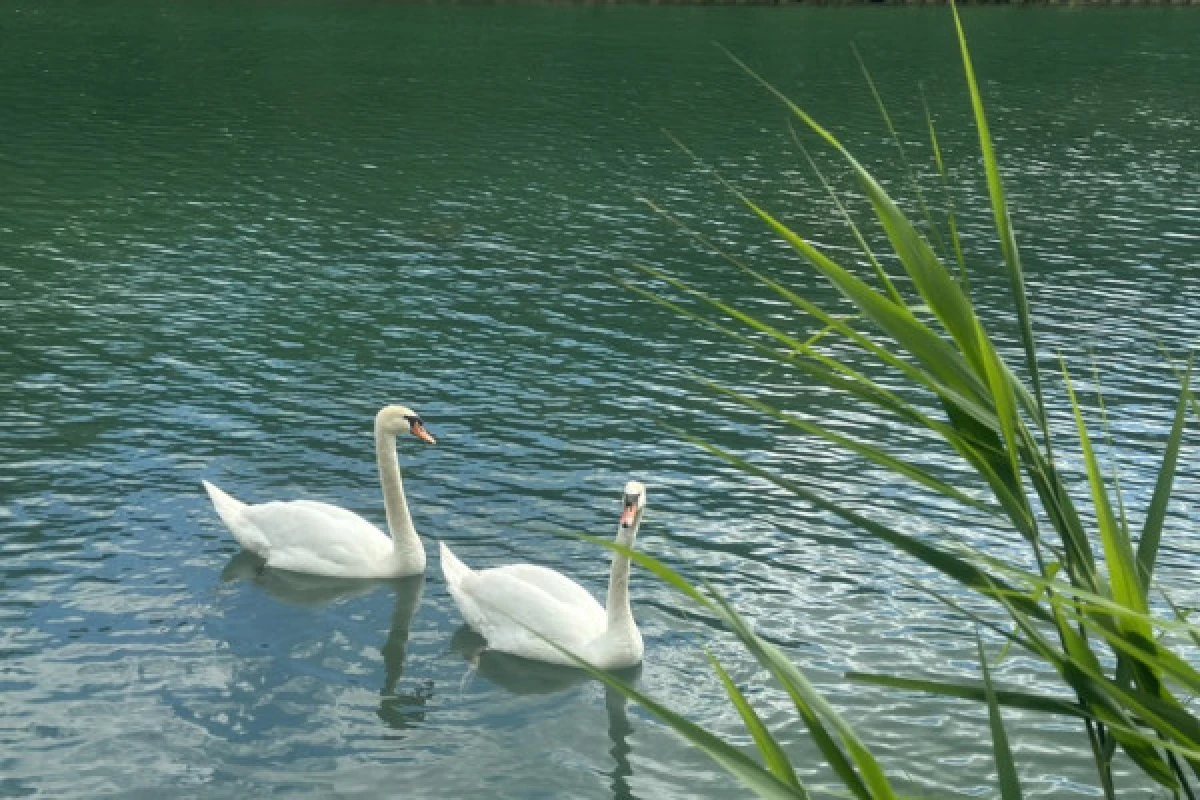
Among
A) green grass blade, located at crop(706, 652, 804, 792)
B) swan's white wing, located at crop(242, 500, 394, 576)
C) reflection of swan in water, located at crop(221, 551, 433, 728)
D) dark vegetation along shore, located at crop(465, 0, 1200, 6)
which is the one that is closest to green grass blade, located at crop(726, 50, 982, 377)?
green grass blade, located at crop(706, 652, 804, 792)

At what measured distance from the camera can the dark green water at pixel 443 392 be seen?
38.4ft

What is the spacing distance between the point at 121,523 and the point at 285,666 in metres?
3.07

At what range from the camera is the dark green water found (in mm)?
11703

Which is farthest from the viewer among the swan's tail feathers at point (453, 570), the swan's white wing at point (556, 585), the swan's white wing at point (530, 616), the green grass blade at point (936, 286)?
the swan's tail feathers at point (453, 570)

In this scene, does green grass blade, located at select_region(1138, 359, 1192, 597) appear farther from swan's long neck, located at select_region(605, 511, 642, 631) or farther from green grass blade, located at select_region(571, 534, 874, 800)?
swan's long neck, located at select_region(605, 511, 642, 631)

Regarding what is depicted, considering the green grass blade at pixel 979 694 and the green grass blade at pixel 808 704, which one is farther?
the green grass blade at pixel 979 694

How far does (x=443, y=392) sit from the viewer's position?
760 inches

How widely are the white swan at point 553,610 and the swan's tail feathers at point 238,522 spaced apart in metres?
1.65

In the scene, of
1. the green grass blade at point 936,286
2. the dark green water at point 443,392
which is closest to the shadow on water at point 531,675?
the dark green water at point 443,392

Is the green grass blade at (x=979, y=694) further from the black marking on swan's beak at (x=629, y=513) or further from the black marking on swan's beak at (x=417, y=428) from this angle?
the black marking on swan's beak at (x=417, y=428)

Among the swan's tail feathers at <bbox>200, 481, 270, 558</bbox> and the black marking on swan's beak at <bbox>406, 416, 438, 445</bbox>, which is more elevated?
the black marking on swan's beak at <bbox>406, 416, 438, 445</bbox>

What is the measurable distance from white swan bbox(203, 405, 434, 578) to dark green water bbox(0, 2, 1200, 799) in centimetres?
24

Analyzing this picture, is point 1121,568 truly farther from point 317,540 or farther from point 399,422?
point 399,422

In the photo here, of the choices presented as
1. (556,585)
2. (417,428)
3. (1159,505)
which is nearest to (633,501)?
(556,585)
